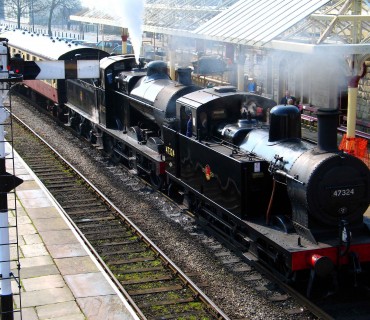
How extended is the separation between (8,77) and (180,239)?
6.21 meters

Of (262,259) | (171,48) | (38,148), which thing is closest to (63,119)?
(38,148)

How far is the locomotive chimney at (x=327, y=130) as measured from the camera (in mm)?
9234

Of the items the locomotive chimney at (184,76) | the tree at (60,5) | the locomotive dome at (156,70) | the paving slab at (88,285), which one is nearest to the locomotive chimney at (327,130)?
→ the paving slab at (88,285)

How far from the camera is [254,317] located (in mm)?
9109

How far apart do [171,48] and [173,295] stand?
19.9 metres

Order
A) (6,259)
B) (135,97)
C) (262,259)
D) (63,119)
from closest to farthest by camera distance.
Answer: (6,259) → (262,259) → (135,97) → (63,119)

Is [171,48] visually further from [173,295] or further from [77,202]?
[173,295]

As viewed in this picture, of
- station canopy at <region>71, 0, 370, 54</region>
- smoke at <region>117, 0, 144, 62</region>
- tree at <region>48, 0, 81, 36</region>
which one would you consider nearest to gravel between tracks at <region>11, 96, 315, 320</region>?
smoke at <region>117, 0, 144, 62</region>

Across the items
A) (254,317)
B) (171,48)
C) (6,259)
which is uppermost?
(171,48)

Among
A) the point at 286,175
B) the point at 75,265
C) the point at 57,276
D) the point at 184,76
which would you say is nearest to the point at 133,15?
the point at 184,76

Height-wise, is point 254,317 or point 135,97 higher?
point 135,97

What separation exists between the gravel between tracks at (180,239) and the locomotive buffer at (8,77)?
10.9 feet

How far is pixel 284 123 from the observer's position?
33.7ft

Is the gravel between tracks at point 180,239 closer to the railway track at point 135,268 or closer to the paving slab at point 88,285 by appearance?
the railway track at point 135,268
